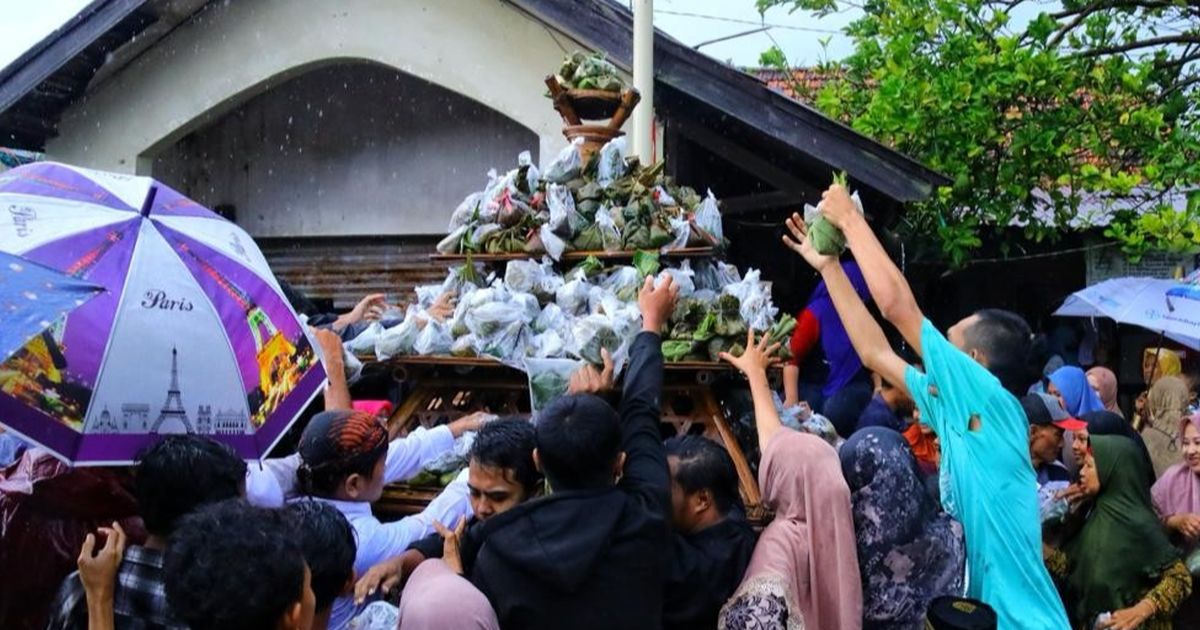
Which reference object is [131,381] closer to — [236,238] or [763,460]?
[236,238]

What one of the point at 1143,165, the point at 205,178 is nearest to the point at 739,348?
the point at 1143,165

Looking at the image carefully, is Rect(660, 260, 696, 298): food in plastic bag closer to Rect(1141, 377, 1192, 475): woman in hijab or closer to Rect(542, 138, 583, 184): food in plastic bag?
Rect(542, 138, 583, 184): food in plastic bag

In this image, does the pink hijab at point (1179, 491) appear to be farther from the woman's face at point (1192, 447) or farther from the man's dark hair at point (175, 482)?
the man's dark hair at point (175, 482)

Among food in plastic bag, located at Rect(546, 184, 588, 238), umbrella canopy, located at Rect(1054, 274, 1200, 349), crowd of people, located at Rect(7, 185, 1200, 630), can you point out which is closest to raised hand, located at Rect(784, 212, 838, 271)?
crowd of people, located at Rect(7, 185, 1200, 630)

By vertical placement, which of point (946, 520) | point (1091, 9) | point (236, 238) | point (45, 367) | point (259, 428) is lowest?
point (946, 520)

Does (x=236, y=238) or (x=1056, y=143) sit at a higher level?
(x=1056, y=143)

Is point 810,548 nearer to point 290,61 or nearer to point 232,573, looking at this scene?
point 232,573

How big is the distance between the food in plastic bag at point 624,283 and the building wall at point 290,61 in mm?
3123

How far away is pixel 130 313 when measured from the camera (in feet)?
9.16

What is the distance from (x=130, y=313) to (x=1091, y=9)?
8780 millimetres

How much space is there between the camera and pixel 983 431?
308 cm

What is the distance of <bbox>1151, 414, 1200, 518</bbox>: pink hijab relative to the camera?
5.08 metres

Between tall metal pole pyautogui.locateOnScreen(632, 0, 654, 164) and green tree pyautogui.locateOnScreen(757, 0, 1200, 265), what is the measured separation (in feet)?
8.36

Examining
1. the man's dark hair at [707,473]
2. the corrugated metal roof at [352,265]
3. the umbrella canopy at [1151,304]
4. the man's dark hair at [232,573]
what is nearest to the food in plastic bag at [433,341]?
the man's dark hair at [707,473]
